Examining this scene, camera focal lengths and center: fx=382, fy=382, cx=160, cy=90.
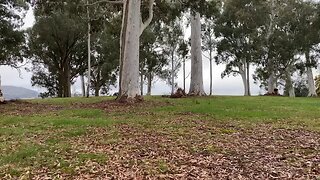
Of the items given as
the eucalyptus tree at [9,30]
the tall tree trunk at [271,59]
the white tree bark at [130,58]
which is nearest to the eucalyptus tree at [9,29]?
the eucalyptus tree at [9,30]

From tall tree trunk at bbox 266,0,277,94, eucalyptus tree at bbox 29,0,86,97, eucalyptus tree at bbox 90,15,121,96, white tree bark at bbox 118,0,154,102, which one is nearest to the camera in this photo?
white tree bark at bbox 118,0,154,102

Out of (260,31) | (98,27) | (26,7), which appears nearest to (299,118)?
(98,27)

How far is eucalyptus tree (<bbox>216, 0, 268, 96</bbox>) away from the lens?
1367 inches

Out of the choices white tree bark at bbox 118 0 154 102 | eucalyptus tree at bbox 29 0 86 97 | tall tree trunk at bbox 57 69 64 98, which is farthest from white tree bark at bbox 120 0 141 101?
tall tree trunk at bbox 57 69 64 98

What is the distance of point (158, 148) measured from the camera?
21.4ft

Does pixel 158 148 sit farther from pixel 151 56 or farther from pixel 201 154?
pixel 151 56

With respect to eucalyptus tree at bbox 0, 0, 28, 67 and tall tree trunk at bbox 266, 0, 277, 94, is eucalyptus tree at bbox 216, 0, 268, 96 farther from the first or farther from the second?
eucalyptus tree at bbox 0, 0, 28, 67

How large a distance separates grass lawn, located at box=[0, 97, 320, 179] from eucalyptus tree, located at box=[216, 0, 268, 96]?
84.7 feet

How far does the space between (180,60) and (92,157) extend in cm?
3933

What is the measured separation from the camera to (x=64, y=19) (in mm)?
33500

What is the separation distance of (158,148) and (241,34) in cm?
3233

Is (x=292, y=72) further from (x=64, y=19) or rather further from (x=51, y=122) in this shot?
(x=51, y=122)

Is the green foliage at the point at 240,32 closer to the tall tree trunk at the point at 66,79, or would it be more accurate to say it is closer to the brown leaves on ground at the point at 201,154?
the tall tree trunk at the point at 66,79

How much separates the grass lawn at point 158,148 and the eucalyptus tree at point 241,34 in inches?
1016
